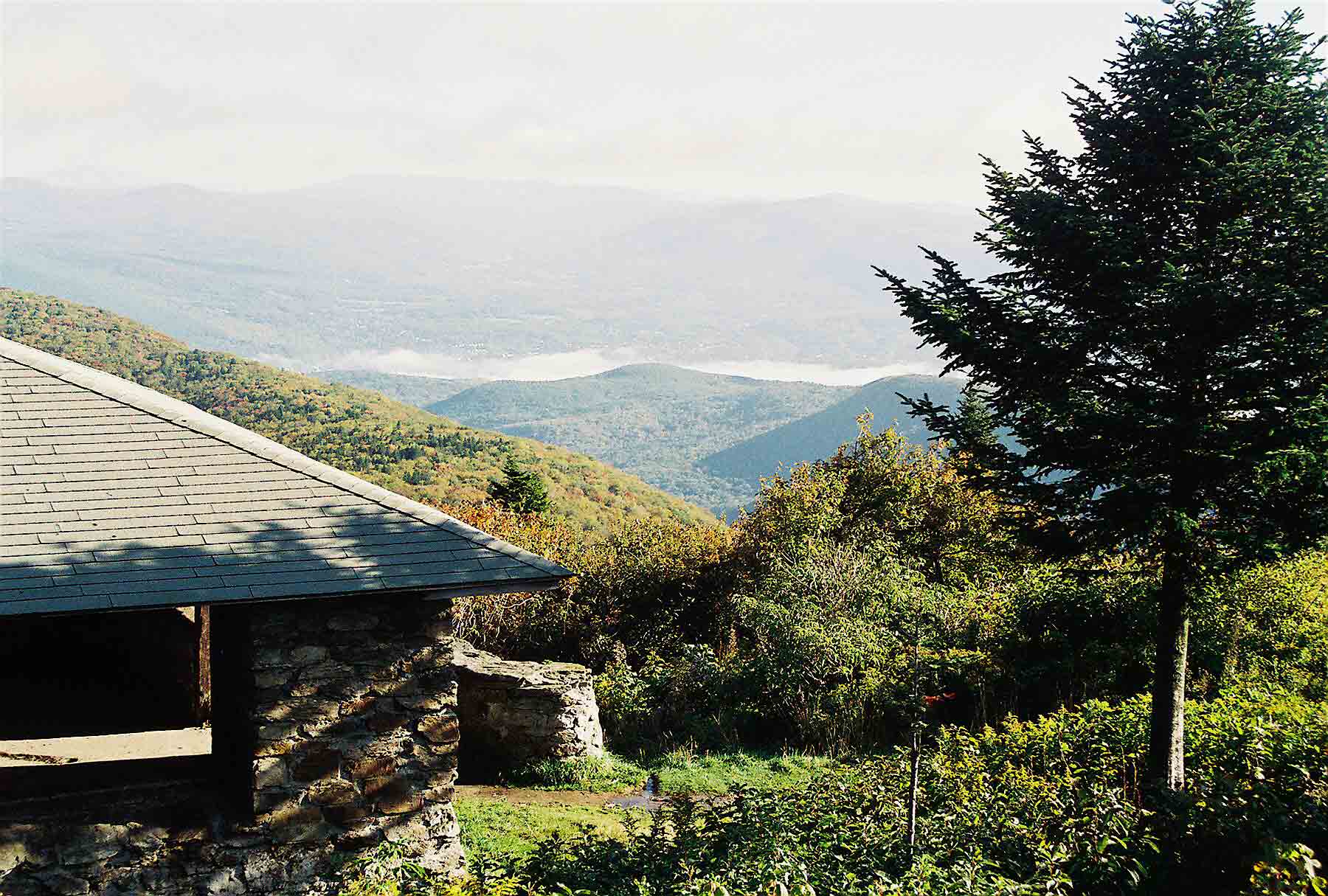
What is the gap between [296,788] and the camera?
652cm

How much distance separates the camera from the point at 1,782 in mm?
6879

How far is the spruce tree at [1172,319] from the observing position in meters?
7.46

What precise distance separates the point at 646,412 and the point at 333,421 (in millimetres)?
107159

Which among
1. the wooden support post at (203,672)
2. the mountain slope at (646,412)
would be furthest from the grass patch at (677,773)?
the mountain slope at (646,412)

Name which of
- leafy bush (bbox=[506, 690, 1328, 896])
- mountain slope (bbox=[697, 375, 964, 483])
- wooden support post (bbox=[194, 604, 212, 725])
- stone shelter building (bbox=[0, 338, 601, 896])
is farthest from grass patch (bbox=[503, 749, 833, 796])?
mountain slope (bbox=[697, 375, 964, 483])

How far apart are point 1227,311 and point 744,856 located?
17.6 feet

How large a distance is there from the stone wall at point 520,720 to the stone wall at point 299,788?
4.60 metres

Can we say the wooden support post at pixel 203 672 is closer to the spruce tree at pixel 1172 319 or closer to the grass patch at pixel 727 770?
the grass patch at pixel 727 770

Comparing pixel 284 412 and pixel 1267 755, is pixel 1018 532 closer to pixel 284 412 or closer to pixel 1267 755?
pixel 1267 755

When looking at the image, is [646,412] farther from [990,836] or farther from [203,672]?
[990,836]

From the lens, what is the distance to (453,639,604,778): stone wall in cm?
1156

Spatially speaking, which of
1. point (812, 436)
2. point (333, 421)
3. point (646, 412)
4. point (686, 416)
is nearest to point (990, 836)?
point (333, 421)

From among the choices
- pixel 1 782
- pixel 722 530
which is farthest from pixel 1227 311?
pixel 722 530

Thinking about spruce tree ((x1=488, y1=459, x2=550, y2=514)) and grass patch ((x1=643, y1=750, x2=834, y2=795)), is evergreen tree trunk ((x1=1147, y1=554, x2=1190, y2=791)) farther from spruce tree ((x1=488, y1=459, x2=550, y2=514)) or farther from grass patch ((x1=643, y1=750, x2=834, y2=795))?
spruce tree ((x1=488, y1=459, x2=550, y2=514))
